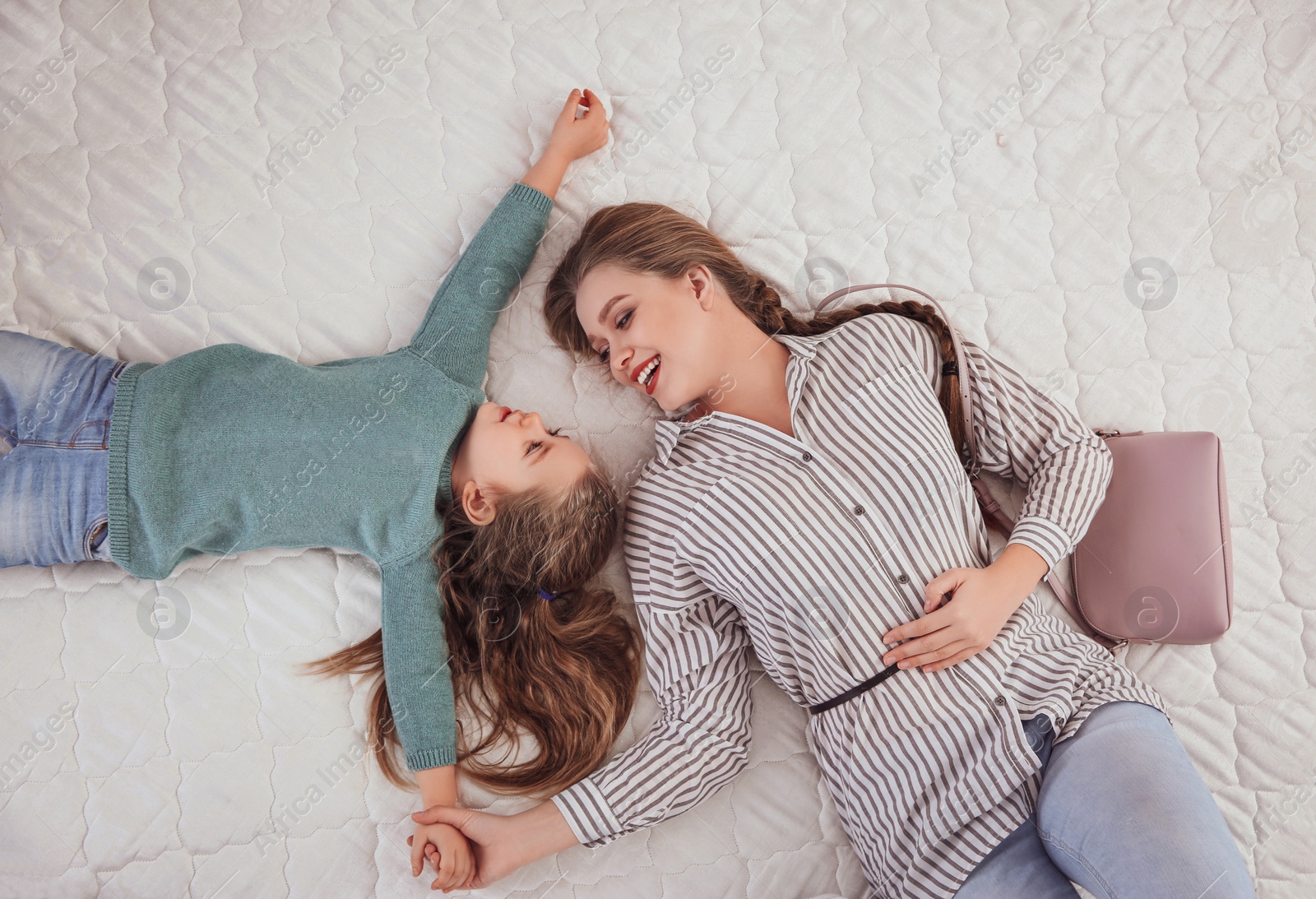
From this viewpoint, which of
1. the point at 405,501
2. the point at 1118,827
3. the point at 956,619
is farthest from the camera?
the point at 405,501

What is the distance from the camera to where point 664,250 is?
48.6 inches

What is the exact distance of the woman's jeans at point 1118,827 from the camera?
3.06 ft

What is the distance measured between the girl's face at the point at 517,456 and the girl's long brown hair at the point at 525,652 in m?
0.03

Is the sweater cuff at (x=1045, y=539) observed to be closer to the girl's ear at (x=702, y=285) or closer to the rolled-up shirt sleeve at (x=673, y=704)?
the rolled-up shirt sleeve at (x=673, y=704)

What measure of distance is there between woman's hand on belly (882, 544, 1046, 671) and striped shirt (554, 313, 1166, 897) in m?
0.02

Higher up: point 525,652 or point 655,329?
point 655,329

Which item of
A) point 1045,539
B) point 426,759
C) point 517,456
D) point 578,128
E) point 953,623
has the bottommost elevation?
point 426,759

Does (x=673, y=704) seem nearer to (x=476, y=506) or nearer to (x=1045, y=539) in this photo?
(x=476, y=506)

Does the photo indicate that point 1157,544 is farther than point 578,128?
No

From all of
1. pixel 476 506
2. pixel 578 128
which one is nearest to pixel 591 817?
pixel 476 506

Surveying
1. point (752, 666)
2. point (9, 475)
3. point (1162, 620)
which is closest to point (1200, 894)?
point (1162, 620)

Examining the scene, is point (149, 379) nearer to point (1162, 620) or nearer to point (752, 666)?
point (752, 666)

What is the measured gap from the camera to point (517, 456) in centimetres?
119

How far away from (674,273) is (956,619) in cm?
66
